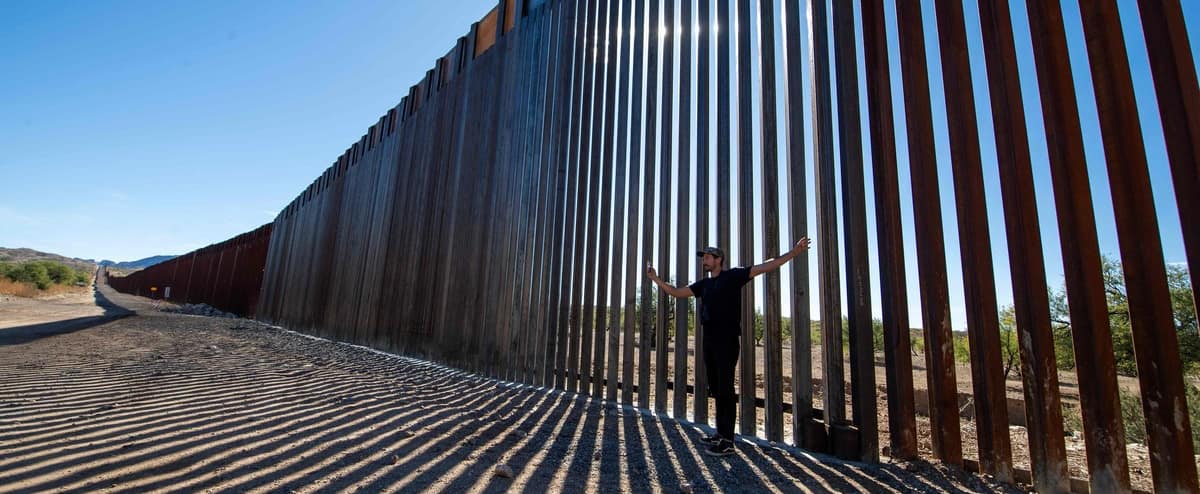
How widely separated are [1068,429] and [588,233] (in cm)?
534

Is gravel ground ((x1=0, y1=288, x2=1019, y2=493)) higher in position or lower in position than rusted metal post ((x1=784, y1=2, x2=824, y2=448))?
lower

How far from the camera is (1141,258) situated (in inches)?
88.5

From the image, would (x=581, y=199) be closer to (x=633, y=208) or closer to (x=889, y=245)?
(x=633, y=208)

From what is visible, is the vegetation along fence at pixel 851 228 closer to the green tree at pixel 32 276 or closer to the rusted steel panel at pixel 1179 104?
the rusted steel panel at pixel 1179 104

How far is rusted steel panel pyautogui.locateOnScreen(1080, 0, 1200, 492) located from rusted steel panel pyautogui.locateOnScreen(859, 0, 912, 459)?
35.6 inches

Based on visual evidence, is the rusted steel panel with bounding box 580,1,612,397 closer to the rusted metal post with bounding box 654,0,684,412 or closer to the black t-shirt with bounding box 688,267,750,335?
the rusted metal post with bounding box 654,0,684,412

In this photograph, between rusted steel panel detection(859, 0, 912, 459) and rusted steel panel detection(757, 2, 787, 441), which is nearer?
rusted steel panel detection(859, 0, 912, 459)

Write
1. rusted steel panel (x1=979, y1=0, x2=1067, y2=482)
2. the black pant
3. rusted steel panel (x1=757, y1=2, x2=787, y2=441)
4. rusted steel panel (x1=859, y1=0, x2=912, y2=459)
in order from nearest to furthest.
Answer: rusted steel panel (x1=979, y1=0, x2=1067, y2=482)
rusted steel panel (x1=859, y1=0, x2=912, y2=459)
the black pant
rusted steel panel (x1=757, y1=2, x2=787, y2=441)

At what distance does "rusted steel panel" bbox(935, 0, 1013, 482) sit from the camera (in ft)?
8.35

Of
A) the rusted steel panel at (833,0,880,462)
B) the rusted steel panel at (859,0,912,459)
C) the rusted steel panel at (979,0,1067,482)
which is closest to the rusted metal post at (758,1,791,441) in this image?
the rusted steel panel at (833,0,880,462)

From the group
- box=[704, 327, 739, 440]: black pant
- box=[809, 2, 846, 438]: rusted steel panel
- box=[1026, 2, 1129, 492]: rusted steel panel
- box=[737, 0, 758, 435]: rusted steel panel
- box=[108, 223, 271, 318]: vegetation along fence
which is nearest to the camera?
box=[1026, 2, 1129, 492]: rusted steel panel

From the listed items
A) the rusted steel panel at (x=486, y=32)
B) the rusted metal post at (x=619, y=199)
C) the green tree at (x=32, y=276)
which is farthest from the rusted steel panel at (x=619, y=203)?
the green tree at (x=32, y=276)

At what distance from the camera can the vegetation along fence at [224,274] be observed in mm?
22641

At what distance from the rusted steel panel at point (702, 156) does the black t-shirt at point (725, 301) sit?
1.92 ft
